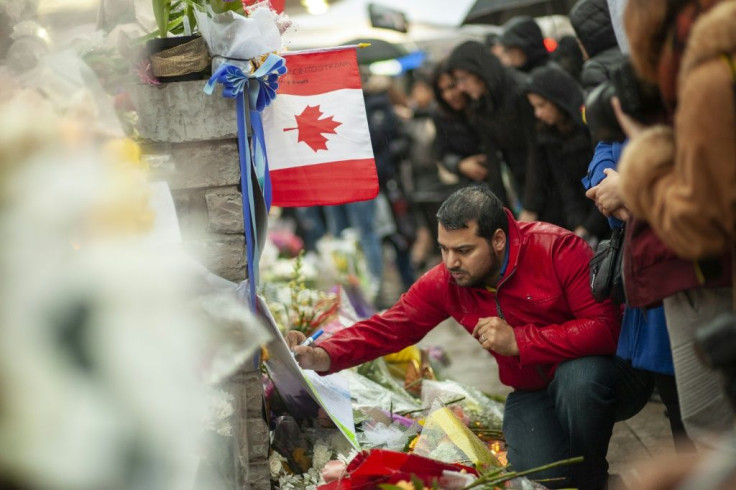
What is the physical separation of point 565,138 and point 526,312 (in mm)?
1898

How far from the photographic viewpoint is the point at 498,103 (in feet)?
19.2

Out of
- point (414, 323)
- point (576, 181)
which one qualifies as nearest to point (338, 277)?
point (576, 181)

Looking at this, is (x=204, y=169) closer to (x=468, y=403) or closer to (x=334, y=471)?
(x=334, y=471)

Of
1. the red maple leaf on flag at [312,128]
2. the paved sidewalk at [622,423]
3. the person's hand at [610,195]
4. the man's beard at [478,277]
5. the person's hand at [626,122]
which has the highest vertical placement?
the person's hand at [626,122]

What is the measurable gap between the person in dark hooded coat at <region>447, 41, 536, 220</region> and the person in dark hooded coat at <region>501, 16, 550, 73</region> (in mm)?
297

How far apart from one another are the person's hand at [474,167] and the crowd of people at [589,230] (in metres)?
0.01

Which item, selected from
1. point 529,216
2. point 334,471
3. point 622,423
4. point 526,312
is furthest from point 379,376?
point 529,216

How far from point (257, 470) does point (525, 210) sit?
9.14 feet

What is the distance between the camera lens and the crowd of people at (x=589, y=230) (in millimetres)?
2088

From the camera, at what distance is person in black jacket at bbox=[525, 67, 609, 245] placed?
506 cm

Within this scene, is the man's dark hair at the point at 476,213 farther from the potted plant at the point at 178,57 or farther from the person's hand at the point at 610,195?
the potted plant at the point at 178,57

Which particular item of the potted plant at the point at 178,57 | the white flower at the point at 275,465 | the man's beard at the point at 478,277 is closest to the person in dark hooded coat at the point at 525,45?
the man's beard at the point at 478,277

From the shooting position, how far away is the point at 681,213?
209cm

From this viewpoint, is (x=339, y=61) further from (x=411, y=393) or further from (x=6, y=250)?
(x=6, y=250)
